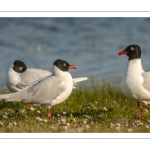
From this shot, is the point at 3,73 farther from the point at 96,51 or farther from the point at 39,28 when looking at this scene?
the point at 39,28

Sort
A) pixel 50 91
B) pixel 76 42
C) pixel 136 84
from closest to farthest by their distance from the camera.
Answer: pixel 136 84
pixel 50 91
pixel 76 42

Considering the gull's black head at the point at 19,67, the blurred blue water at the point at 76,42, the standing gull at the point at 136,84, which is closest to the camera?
the standing gull at the point at 136,84

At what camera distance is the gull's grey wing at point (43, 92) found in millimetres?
8164

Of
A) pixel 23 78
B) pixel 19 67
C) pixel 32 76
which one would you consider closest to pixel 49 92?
pixel 32 76

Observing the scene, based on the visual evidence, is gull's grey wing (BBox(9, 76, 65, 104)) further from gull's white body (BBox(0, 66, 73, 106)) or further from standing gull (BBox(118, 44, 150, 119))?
standing gull (BBox(118, 44, 150, 119))

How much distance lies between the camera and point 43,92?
8219 millimetres

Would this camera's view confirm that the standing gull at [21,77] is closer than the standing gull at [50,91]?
No

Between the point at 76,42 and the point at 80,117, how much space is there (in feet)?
19.4

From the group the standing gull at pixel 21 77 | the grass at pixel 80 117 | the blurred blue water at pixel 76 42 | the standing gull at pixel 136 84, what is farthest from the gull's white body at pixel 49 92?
the blurred blue water at pixel 76 42

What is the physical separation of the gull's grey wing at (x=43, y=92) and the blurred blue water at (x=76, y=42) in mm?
3059

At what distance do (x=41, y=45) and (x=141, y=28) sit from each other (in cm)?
300

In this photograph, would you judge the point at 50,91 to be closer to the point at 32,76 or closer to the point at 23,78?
the point at 32,76

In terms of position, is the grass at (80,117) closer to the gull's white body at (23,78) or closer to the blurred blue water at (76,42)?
the gull's white body at (23,78)
